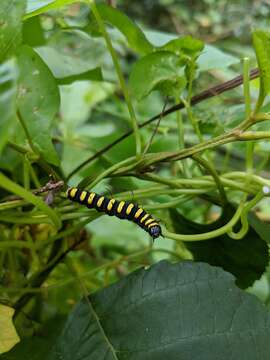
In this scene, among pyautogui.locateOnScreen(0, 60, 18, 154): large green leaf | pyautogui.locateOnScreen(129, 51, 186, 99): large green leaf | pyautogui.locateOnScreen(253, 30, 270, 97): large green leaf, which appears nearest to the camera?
pyautogui.locateOnScreen(0, 60, 18, 154): large green leaf

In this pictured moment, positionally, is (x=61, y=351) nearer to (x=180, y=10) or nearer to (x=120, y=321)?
(x=120, y=321)

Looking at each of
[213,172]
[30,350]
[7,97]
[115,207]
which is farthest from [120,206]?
[7,97]

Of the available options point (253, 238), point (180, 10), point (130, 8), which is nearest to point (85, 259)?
point (253, 238)

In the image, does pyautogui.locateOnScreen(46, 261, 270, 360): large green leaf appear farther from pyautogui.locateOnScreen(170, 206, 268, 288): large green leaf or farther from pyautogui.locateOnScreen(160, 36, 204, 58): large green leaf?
pyautogui.locateOnScreen(160, 36, 204, 58): large green leaf

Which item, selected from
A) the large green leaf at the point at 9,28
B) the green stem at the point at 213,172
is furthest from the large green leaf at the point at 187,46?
the large green leaf at the point at 9,28

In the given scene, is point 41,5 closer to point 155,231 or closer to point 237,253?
point 155,231

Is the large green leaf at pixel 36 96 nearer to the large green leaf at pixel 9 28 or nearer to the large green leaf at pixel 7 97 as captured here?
the large green leaf at pixel 9 28

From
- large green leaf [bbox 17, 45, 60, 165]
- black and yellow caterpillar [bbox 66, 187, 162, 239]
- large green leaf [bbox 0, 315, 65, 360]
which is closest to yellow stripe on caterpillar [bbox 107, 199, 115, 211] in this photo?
black and yellow caterpillar [bbox 66, 187, 162, 239]
